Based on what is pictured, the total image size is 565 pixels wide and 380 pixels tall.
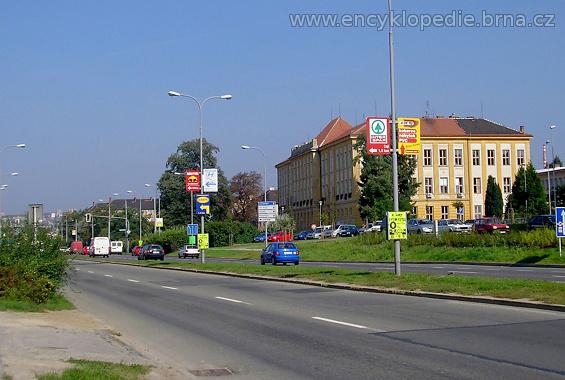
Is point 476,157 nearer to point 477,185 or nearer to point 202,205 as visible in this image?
point 477,185

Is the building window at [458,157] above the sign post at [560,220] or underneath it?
above

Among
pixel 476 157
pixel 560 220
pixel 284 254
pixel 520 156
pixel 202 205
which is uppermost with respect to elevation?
pixel 520 156

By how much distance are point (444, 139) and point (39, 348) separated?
102 metres

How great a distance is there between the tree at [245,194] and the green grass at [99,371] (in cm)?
13056

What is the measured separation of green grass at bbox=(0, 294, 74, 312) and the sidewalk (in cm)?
95

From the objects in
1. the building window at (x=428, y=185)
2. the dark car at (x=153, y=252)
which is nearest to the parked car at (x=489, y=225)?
the dark car at (x=153, y=252)

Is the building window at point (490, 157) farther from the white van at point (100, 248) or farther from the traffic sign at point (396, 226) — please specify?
the traffic sign at point (396, 226)

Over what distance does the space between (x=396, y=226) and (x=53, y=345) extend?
1558cm

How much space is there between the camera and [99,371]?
9773mm

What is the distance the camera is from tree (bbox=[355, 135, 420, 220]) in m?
93.7

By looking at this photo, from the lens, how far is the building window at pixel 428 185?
→ 10956 cm

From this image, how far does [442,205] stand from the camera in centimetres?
10975

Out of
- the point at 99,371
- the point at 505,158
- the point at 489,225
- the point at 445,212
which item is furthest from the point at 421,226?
the point at 99,371

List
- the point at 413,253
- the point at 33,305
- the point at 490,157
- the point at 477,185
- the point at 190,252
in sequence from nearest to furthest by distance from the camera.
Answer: the point at 33,305 → the point at 413,253 → the point at 190,252 → the point at 477,185 → the point at 490,157
